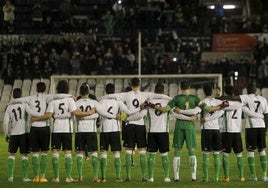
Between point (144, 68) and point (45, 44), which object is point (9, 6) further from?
point (144, 68)

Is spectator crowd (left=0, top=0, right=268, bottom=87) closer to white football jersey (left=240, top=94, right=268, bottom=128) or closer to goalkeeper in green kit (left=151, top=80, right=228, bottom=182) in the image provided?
white football jersey (left=240, top=94, right=268, bottom=128)

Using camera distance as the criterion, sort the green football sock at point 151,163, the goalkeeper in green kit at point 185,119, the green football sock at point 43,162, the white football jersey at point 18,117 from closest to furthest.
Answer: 1. the goalkeeper in green kit at point 185,119
2. the green football sock at point 151,163
3. the green football sock at point 43,162
4. the white football jersey at point 18,117

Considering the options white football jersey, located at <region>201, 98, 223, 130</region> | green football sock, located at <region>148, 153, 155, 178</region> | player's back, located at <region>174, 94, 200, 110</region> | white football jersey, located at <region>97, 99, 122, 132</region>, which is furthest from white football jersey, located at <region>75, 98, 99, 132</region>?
white football jersey, located at <region>201, 98, 223, 130</region>

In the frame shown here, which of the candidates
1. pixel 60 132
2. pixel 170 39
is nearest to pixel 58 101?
pixel 60 132

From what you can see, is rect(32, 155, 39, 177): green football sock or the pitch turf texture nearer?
the pitch turf texture

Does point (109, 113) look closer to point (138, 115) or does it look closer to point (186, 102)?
point (138, 115)

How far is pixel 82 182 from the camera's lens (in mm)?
19188

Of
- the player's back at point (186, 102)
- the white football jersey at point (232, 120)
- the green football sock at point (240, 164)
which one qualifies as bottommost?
the green football sock at point (240, 164)

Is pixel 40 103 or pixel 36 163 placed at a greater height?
pixel 40 103

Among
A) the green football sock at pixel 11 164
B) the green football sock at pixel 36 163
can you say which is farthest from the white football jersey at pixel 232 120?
the green football sock at pixel 11 164

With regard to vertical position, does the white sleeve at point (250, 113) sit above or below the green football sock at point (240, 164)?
above

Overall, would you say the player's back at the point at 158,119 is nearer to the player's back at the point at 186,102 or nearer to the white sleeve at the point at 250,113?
the player's back at the point at 186,102

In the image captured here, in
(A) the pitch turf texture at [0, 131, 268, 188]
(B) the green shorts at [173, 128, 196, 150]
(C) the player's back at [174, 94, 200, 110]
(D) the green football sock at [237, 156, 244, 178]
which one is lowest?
(A) the pitch turf texture at [0, 131, 268, 188]

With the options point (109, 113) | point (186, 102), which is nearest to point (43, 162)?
point (109, 113)
